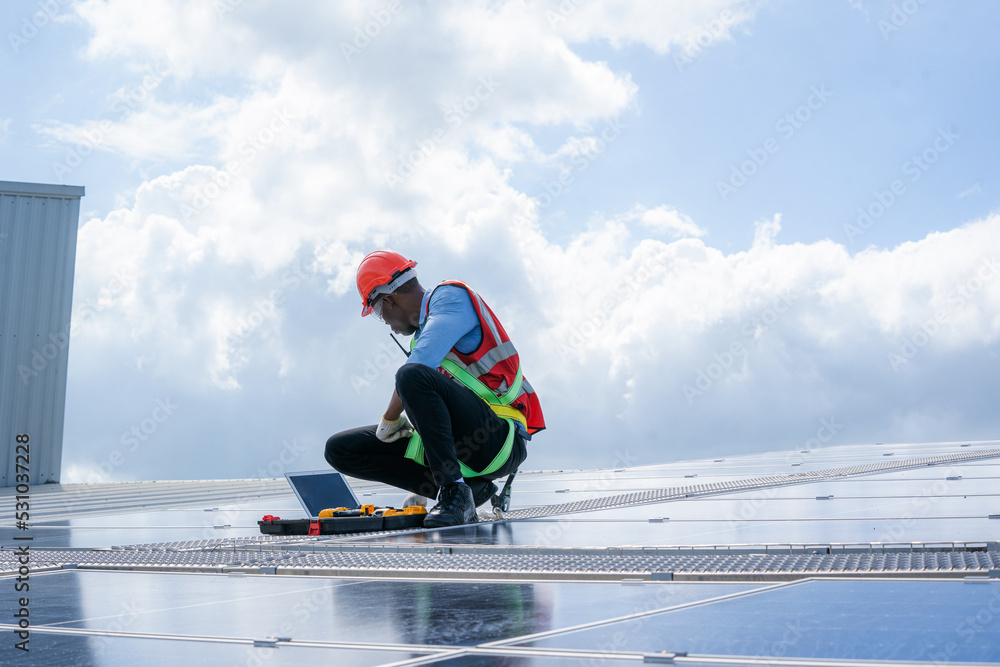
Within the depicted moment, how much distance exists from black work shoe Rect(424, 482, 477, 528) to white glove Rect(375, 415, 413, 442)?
0.46 meters

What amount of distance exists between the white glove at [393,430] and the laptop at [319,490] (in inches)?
13.8

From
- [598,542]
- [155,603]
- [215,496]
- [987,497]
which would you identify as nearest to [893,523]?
[598,542]

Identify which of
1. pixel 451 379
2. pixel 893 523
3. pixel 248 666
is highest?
pixel 451 379

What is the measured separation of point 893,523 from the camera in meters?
2.82

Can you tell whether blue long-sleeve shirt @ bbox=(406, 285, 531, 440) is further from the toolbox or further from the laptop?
the laptop

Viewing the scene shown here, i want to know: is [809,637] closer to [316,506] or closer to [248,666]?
[248,666]

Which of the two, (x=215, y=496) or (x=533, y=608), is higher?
(x=215, y=496)

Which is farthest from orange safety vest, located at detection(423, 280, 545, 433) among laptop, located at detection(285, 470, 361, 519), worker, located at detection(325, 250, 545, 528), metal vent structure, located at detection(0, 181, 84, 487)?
metal vent structure, located at detection(0, 181, 84, 487)

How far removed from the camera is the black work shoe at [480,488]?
3.95 m

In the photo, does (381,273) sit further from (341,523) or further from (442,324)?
(341,523)

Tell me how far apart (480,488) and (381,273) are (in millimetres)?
1000

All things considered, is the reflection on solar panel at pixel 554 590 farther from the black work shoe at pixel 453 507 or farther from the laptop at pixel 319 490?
the laptop at pixel 319 490

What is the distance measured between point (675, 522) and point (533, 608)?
161 centimetres

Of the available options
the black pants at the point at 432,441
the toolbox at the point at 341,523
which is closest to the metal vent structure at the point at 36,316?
the black pants at the point at 432,441
